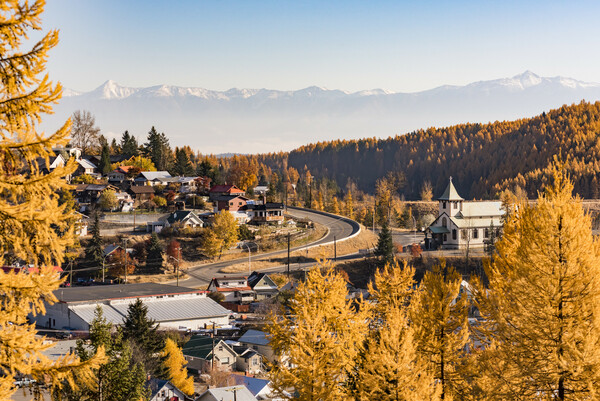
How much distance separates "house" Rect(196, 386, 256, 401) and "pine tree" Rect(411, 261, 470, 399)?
1563cm

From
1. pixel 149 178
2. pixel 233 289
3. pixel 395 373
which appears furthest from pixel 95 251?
pixel 395 373

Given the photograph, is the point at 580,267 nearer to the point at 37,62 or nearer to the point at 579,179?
the point at 37,62

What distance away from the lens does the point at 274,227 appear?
95938 mm

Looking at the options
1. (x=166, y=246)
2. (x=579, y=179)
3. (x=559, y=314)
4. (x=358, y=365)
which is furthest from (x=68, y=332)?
(x=579, y=179)

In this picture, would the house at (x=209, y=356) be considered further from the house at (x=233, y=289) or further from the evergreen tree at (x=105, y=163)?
the evergreen tree at (x=105, y=163)

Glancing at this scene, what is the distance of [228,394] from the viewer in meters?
34.9

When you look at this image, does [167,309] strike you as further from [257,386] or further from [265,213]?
[265,213]

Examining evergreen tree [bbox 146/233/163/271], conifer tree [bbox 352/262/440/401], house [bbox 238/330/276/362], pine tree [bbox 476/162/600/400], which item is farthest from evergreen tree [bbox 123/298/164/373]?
evergreen tree [bbox 146/233/163/271]

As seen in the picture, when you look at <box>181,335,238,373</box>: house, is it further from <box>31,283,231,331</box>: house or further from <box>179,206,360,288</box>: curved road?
<box>179,206,360,288</box>: curved road

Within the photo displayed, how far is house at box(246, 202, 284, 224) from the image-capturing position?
9831cm

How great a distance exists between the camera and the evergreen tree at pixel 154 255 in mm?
79062

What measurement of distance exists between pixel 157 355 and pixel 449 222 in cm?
5961

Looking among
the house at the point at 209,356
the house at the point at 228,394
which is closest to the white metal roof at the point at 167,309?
the house at the point at 209,356

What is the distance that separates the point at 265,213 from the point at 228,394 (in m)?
64.0
